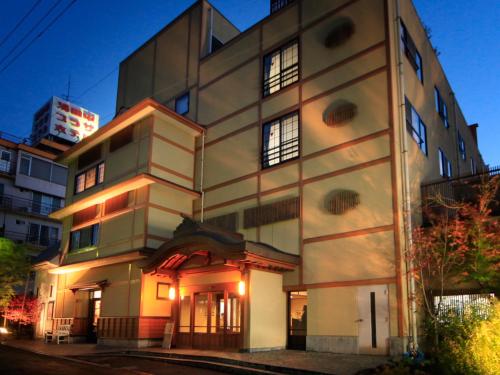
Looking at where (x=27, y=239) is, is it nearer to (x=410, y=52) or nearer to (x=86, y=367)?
(x=86, y=367)

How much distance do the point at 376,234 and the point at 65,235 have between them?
1715 centimetres

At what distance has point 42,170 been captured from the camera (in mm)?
40250

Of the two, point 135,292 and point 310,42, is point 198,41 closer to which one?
point 310,42

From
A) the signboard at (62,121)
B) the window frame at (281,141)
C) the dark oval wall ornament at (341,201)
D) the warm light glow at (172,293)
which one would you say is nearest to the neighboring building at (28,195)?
the signboard at (62,121)

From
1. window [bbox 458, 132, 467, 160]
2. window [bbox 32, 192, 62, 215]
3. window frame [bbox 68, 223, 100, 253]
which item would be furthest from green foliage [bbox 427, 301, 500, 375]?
window [bbox 32, 192, 62, 215]

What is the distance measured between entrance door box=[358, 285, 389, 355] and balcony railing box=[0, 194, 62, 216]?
31483 mm

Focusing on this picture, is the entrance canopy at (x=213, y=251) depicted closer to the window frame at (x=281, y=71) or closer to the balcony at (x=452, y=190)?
the balcony at (x=452, y=190)

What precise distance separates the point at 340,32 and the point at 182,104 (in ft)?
30.3

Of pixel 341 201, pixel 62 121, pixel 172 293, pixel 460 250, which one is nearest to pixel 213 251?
pixel 172 293

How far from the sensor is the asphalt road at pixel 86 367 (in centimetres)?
1186

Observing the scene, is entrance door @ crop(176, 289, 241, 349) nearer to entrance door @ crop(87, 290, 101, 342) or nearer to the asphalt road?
the asphalt road

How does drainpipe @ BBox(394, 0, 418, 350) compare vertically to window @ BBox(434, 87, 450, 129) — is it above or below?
below

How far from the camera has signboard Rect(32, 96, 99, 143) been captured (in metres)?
48.5

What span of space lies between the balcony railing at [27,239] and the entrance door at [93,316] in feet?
51.1
